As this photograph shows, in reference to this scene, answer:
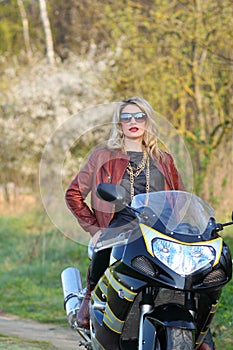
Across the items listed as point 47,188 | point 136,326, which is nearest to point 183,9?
point 47,188

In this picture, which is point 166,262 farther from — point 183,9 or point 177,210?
point 183,9

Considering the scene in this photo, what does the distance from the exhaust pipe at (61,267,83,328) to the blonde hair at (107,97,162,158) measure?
3.92ft

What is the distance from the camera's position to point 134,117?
19.0ft

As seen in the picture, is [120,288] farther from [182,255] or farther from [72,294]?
[72,294]

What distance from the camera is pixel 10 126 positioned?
23359 millimetres

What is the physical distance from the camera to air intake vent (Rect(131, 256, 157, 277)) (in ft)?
15.7

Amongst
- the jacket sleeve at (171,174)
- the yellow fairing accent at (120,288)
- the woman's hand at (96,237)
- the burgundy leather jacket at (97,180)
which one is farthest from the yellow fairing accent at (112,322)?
the jacket sleeve at (171,174)

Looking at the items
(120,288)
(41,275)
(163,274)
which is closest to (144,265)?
(163,274)

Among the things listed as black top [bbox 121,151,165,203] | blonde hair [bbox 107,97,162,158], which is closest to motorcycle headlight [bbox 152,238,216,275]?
black top [bbox 121,151,165,203]

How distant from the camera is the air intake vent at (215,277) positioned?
481 cm

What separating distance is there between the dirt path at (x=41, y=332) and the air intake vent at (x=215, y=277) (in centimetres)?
293

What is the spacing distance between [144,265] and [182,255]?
0.23m

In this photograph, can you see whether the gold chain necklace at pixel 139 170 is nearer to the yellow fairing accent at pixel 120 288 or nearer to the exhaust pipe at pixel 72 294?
the yellow fairing accent at pixel 120 288

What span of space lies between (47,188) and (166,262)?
1506mm
